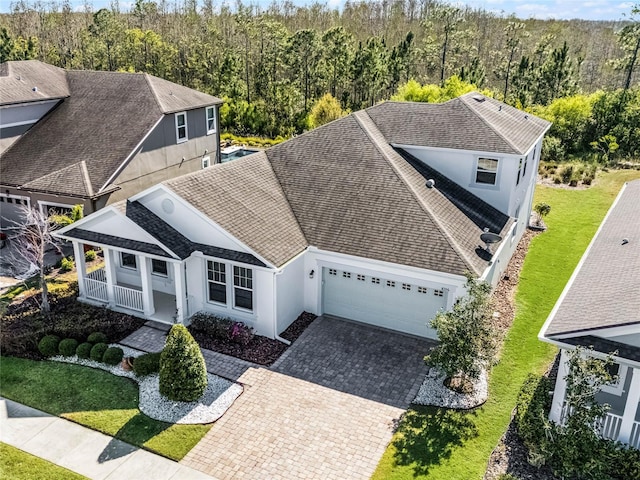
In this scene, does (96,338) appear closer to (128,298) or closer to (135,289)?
(128,298)

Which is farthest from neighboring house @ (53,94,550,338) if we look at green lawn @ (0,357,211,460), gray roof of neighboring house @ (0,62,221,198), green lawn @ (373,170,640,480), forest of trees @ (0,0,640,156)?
forest of trees @ (0,0,640,156)

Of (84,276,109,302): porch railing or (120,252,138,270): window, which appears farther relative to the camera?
(120,252,138,270): window

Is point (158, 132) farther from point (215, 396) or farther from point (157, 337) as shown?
point (215, 396)

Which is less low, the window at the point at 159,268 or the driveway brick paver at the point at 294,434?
the window at the point at 159,268

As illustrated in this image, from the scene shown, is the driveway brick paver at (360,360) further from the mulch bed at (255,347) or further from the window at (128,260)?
the window at (128,260)

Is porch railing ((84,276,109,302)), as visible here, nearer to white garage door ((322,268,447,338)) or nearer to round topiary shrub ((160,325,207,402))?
round topiary shrub ((160,325,207,402))

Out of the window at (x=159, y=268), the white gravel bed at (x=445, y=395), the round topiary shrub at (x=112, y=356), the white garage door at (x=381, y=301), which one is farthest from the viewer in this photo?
the window at (x=159, y=268)

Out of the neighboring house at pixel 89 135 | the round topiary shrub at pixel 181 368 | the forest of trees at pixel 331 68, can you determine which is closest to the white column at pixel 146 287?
the round topiary shrub at pixel 181 368
